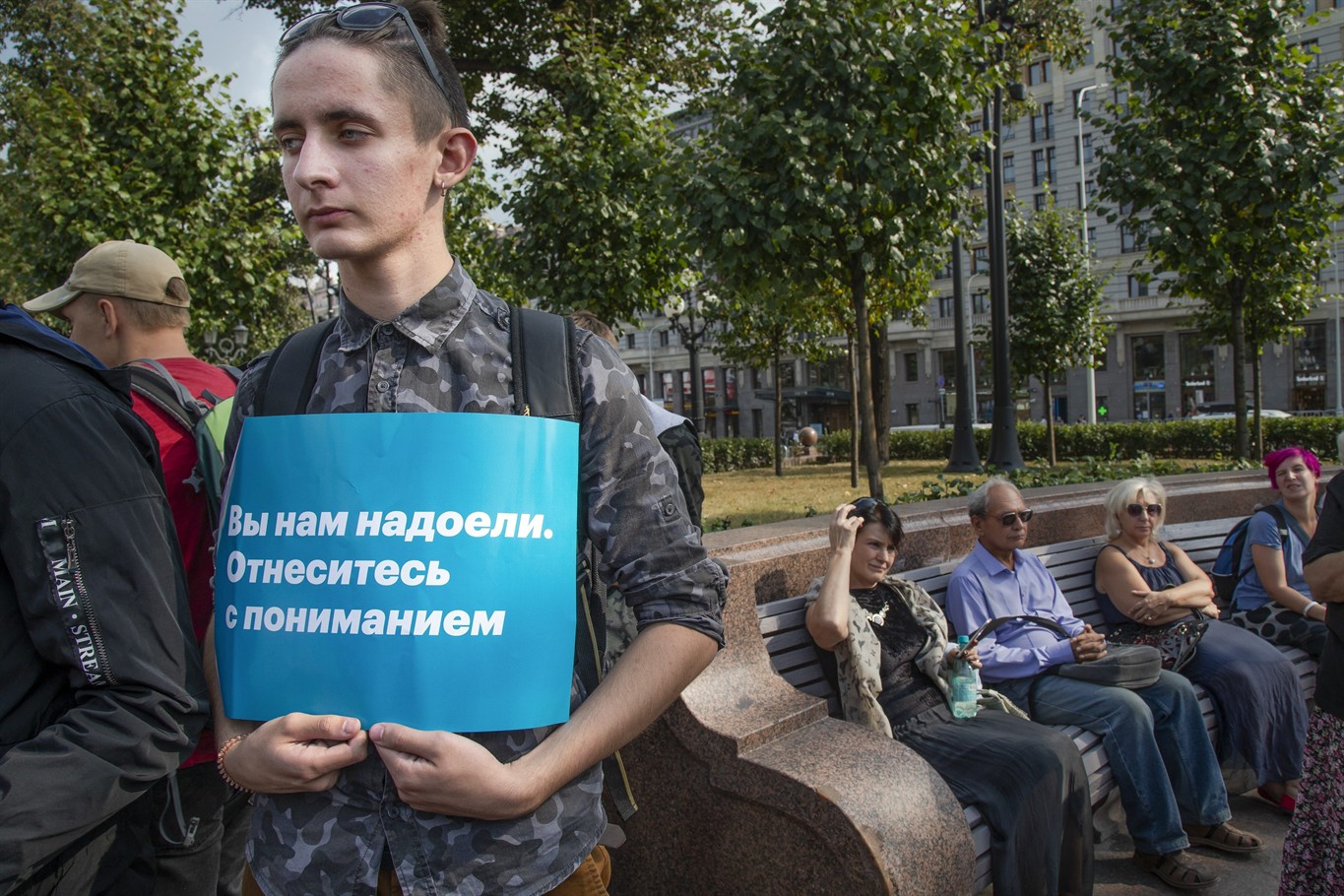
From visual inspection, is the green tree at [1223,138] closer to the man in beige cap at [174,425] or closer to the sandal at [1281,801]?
the sandal at [1281,801]

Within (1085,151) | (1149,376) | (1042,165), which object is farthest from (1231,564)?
(1042,165)

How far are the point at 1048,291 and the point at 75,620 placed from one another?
85.5 feet

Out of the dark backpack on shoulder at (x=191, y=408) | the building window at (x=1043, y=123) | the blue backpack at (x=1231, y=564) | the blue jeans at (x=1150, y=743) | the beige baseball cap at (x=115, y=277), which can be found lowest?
the blue jeans at (x=1150, y=743)

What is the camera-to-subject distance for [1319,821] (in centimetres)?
330

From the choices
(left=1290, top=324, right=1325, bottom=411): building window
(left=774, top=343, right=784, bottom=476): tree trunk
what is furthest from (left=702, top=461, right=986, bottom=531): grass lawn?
(left=1290, top=324, right=1325, bottom=411): building window

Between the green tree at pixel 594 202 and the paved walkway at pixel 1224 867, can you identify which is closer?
the paved walkway at pixel 1224 867

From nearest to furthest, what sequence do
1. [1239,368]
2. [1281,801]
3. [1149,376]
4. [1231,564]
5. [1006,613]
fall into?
[1006,613] → [1281,801] → [1231,564] → [1239,368] → [1149,376]

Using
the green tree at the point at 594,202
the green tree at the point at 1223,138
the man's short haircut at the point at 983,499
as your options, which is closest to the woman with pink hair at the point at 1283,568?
the man's short haircut at the point at 983,499

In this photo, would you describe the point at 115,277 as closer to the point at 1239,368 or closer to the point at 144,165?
the point at 144,165

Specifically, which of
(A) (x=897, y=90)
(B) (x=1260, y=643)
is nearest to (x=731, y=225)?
(A) (x=897, y=90)

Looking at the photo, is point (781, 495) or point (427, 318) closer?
point (427, 318)

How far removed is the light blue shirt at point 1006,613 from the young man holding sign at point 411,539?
135 inches

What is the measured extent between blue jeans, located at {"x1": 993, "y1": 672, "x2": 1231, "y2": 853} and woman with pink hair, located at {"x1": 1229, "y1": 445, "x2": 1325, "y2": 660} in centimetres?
134

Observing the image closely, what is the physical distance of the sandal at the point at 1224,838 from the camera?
433cm
